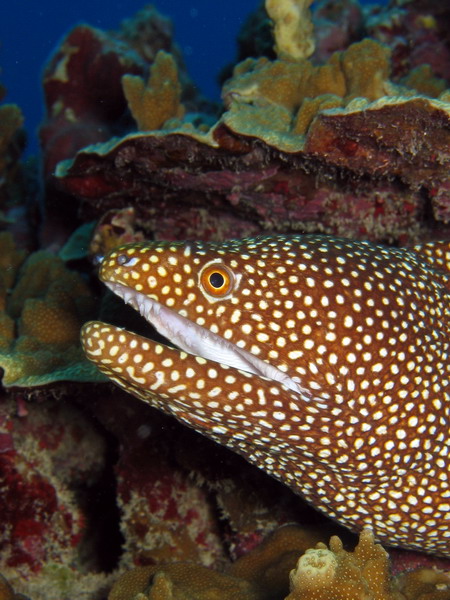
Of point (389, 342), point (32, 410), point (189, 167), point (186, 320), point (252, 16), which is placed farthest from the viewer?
point (252, 16)

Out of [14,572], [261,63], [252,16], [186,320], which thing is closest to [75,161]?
[261,63]

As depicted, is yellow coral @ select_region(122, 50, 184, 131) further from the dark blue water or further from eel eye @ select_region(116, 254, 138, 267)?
the dark blue water

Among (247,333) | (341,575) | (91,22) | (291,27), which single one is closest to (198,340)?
(247,333)

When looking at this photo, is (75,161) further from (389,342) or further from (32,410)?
(389,342)

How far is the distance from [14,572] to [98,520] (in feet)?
3.57

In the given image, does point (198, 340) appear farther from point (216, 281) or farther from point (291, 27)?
point (291, 27)

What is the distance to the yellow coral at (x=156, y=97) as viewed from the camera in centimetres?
550

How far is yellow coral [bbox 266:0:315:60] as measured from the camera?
583cm

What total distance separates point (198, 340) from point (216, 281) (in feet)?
1.26

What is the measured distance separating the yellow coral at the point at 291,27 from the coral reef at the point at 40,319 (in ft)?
12.2

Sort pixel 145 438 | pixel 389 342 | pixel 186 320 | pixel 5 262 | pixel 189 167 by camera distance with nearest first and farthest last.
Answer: pixel 186 320 < pixel 389 342 < pixel 189 167 < pixel 145 438 < pixel 5 262

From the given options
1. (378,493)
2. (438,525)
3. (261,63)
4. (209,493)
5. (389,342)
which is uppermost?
(261,63)

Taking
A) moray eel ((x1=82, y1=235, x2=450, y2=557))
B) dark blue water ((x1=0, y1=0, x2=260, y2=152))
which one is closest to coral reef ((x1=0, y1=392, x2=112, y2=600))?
moray eel ((x1=82, y1=235, x2=450, y2=557))

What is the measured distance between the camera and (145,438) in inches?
212
